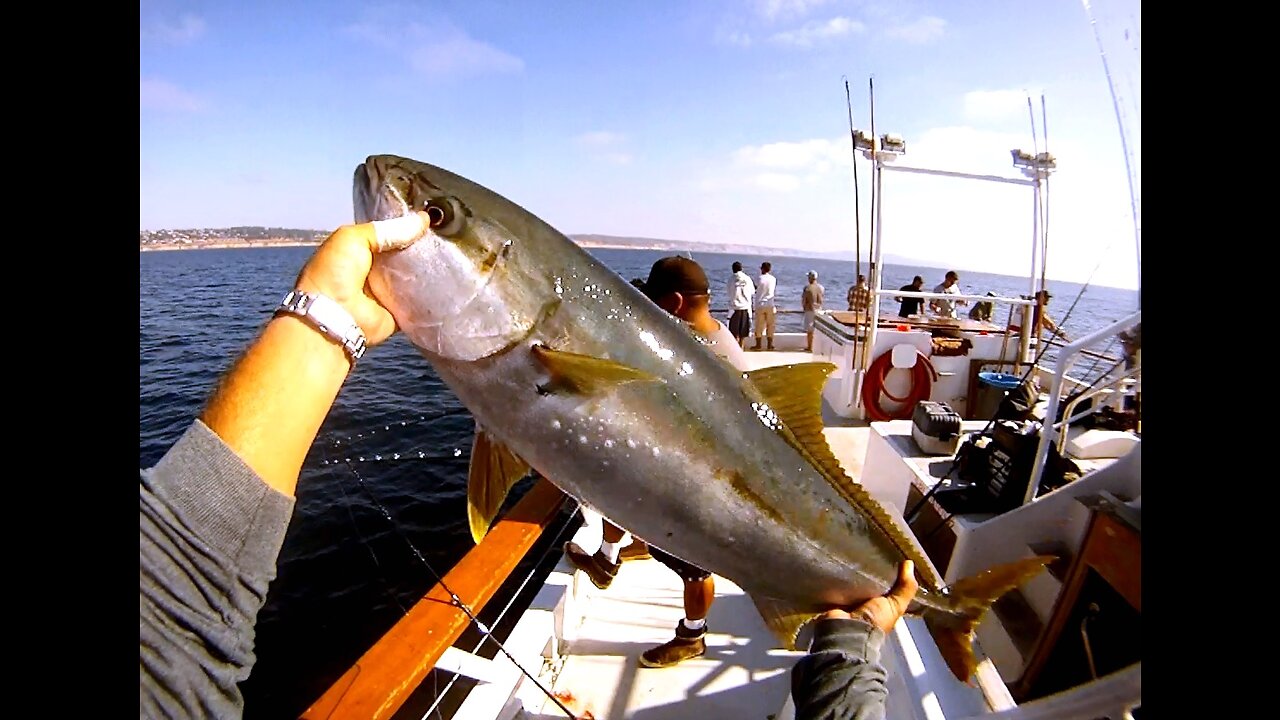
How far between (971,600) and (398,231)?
2.80m

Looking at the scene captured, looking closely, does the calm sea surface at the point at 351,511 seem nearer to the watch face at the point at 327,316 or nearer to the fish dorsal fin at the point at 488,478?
the watch face at the point at 327,316

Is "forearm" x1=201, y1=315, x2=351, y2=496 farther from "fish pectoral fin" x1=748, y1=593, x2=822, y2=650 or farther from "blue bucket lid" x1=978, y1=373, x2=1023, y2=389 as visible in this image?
"blue bucket lid" x1=978, y1=373, x2=1023, y2=389

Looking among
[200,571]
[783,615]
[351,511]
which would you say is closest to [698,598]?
[783,615]

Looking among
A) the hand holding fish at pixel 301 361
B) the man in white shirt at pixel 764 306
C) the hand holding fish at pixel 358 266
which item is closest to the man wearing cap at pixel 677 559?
the hand holding fish at pixel 358 266

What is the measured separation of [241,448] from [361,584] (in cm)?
1025

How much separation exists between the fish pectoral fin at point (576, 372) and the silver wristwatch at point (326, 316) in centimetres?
65

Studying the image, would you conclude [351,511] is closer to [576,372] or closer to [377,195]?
[377,195]

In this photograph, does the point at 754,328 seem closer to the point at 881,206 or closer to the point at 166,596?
the point at 881,206

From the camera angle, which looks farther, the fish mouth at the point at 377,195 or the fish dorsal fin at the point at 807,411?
the fish dorsal fin at the point at 807,411

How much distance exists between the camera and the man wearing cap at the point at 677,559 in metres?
4.16

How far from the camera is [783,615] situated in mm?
2541

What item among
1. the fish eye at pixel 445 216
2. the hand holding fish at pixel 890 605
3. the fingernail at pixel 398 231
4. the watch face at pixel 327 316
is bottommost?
the hand holding fish at pixel 890 605
